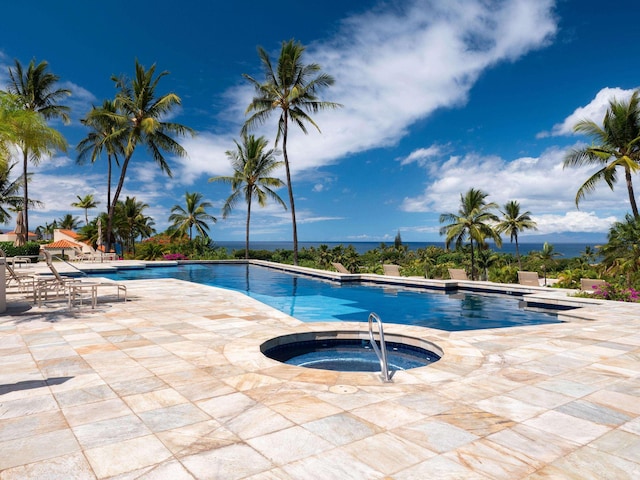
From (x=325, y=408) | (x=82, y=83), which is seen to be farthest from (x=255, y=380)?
(x=82, y=83)

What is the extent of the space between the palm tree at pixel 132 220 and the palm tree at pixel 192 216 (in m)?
4.17

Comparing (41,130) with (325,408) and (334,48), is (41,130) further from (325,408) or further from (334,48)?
(334,48)

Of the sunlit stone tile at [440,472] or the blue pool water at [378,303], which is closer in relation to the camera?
the sunlit stone tile at [440,472]

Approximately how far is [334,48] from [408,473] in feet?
59.5

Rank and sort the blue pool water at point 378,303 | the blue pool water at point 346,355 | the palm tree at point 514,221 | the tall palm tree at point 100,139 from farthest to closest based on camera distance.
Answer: the palm tree at point 514,221
the tall palm tree at point 100,139
the blue pool water at point 378,303
the blue pool water at point 346,355

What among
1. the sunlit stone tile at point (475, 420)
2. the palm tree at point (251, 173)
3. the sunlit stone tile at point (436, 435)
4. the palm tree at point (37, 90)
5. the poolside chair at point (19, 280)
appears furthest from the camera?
the palm tree at point (251, 173)

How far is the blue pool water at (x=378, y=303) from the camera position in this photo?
33.4 ft

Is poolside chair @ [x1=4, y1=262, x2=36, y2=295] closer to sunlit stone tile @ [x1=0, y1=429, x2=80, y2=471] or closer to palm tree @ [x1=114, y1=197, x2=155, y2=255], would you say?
sunlit stone tile @ [x1=0, y1=429, x2=80, y2=471]

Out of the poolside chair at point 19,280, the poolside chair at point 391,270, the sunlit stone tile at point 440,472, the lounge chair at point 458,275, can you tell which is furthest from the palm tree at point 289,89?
the sunlit stone tile at point 440,472

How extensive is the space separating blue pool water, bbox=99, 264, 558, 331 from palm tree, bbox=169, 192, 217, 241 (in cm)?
1639

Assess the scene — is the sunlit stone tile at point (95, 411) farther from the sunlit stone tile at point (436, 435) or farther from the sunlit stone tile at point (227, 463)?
the sunlit stone tile at point (436, 435)

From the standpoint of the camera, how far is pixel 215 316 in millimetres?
8273

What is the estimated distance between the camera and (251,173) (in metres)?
29.0

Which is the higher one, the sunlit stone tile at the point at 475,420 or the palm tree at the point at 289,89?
the palm tree at the point at 289,89
